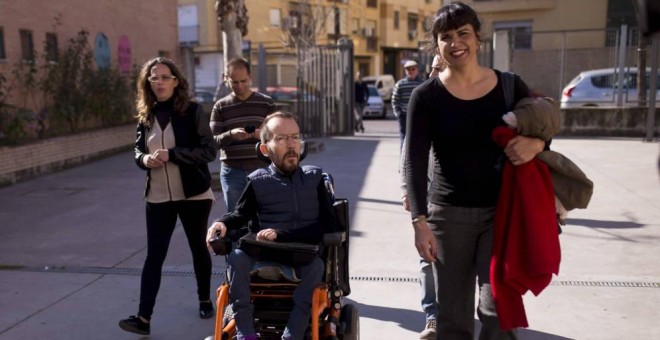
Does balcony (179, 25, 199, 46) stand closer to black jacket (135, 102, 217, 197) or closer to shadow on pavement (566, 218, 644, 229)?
shadow on pavement (566, 218, 644, 229)

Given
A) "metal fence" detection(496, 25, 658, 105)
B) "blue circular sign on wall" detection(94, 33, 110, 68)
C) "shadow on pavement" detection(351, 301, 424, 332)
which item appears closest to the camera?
"shadow on pavement" detection(351, 301, 424, 332)

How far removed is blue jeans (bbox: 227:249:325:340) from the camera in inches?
124

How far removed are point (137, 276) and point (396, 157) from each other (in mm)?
7685

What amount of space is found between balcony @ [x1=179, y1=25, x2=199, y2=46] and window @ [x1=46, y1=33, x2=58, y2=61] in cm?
2290

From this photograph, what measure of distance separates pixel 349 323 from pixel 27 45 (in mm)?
11001

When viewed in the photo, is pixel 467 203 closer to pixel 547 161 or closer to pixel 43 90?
pixel 547 161

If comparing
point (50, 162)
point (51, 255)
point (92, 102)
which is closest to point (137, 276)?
point (51, 255)

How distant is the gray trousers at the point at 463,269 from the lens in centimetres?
284

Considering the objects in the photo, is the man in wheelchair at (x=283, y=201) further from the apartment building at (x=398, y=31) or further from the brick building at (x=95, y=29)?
the brick building at (x=95, y=29)

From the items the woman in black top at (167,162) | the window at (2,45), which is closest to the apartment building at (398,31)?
the window at (2,45)

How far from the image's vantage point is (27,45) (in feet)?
39.7

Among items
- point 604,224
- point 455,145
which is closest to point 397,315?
point 455,145

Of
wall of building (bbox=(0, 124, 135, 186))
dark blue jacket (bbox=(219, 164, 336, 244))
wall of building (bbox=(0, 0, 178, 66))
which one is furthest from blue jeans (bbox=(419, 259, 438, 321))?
wall of building (bbox=(0, 0, 178, 66))

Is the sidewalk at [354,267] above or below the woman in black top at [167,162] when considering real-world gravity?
below
